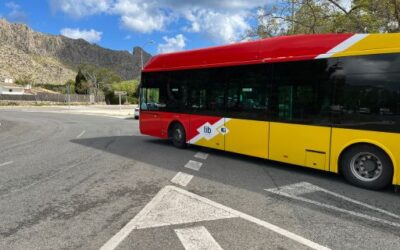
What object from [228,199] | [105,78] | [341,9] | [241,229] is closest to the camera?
[241,229]

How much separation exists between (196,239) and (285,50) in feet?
19.3

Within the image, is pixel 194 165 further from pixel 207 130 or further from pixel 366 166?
pixel 366 166

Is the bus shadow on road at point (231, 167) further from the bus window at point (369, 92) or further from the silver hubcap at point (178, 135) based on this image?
the bus window at point (369, 92)

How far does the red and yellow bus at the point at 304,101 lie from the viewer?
755 centimetres

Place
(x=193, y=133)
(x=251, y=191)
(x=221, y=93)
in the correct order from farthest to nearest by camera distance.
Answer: (x=193, y=133) → (x=221, y=93) → (x=251, y=191)

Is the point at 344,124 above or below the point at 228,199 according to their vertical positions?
above

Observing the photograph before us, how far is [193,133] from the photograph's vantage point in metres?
12.7

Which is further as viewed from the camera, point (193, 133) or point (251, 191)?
point (193, 133)

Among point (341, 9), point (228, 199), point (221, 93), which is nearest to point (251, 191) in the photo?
point (228, 199)

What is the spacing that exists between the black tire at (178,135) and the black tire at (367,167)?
5.97 metres

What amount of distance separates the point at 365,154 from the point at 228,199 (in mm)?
3004

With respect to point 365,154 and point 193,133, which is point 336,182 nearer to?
point 365,154

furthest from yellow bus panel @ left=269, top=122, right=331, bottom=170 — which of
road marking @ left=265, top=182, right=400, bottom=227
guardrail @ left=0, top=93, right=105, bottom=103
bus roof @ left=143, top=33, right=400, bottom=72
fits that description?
guardrail @ left=0, top=93, right=105, bottom=103

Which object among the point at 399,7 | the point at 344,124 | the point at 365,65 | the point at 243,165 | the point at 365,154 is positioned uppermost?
the point at 399,7
